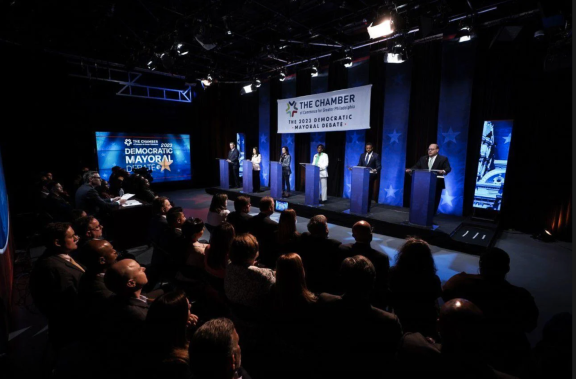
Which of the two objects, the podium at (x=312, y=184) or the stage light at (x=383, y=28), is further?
the podium at (x=312, y=184)

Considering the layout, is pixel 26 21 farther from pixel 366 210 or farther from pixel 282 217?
pixel 366 210

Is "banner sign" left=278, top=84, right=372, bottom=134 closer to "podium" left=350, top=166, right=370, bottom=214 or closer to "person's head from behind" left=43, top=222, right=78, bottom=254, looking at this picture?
"podium" left=350, top=166, right=370, bottom=214

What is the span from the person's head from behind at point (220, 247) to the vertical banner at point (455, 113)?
18.1 ft

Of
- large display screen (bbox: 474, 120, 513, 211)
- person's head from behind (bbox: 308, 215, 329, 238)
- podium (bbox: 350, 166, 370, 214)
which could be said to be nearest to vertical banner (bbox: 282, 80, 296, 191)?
podium (bbox: 350, 166, 370, 214)

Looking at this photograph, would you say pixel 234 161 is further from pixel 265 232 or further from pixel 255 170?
pixel 265 232

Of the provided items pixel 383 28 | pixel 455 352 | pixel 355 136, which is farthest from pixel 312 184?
pixel 455 352

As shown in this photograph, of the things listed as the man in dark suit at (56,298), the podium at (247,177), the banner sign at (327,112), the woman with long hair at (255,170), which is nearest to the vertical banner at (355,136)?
the banner sign at (327,112)

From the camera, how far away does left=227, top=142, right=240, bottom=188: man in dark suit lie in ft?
28.5

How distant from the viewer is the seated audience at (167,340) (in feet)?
3.24

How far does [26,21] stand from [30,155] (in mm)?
2882

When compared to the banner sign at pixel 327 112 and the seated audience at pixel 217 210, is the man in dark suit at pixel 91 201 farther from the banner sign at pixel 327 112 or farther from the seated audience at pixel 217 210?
the banner sign at pixel 327 112

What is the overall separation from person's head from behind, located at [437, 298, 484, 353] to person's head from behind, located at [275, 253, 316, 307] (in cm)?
69

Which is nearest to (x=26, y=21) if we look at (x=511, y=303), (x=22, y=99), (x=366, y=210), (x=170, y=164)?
(x=22, y=99)

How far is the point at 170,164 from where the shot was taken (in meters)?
9.70
